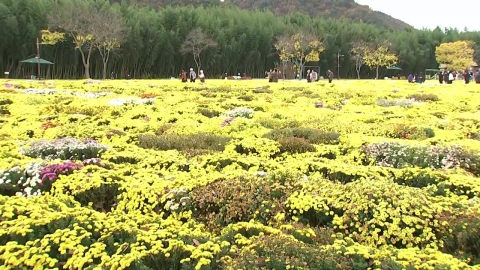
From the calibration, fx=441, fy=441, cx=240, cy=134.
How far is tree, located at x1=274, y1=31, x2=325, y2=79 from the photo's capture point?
56656 mm

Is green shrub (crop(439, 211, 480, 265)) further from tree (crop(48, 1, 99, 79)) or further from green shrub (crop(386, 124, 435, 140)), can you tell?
tree (crop(48, 1, 99, 79))

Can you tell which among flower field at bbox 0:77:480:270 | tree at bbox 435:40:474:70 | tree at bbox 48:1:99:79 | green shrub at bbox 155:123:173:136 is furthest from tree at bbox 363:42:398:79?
green shrub at bbox 155:123:173:136

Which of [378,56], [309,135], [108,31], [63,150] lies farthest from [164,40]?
[63,150]

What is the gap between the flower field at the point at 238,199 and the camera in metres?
3.83

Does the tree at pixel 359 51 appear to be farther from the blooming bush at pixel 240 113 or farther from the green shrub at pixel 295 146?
the green shrub at pixel 295 146

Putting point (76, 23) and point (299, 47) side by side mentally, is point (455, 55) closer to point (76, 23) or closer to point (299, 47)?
point (299, 47)

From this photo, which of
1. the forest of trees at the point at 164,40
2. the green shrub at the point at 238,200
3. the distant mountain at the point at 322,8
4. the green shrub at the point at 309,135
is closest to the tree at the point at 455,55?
the forest of trees at the point at 164,40

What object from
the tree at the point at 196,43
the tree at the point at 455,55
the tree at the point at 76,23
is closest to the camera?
the tree at the point at 76,23

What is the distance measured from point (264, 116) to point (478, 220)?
26.7 feet

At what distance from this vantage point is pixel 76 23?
41.8m

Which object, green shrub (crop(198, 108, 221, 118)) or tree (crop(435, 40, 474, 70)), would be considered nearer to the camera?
green shrub (crop(198, 108, 221, 118))

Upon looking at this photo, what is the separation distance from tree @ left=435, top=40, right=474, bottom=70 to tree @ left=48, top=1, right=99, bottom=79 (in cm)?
5829

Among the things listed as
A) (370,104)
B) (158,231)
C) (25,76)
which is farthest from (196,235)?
(25,76)

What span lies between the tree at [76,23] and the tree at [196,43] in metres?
12.0
